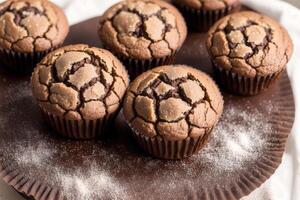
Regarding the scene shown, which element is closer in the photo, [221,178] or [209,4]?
[221,178]

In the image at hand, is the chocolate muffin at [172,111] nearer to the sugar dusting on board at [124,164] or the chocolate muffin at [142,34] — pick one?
the sugar dusting on board at [124,164]

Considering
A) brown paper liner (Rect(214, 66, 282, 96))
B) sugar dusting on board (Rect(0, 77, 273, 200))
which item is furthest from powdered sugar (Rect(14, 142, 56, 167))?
brown paper liner (Rect(214, 66, 282, 96))

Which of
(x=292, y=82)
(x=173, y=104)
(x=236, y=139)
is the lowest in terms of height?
(x=292, y=82)

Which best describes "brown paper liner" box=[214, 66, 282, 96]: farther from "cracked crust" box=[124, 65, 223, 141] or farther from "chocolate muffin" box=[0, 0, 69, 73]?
"chocolate muffin" box=[0, 0, 69, 73]

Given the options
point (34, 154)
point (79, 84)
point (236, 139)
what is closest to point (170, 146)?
point (236, 139)

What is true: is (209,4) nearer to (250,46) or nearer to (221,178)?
(250,46)

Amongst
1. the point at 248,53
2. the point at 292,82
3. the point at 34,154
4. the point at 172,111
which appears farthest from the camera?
the point at 292,82
